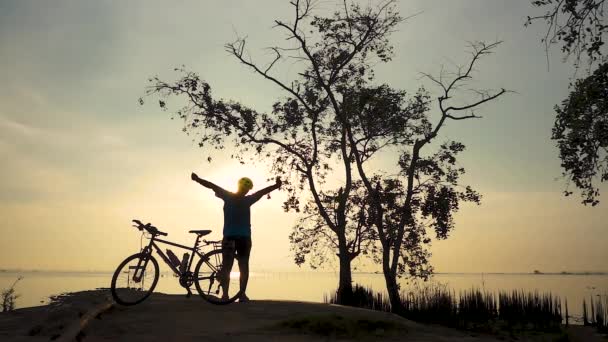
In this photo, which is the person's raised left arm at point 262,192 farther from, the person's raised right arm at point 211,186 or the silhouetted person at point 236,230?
the person's raised right arm at point 211,186

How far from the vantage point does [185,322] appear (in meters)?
9.17

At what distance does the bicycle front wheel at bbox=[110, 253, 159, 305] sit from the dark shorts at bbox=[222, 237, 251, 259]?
153 centimetres

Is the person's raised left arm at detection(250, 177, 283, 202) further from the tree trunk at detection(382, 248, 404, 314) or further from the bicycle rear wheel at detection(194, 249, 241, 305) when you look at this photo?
the tree trunk at detection(382, 248, 404, 314)

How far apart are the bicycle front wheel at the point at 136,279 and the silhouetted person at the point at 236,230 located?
147cm

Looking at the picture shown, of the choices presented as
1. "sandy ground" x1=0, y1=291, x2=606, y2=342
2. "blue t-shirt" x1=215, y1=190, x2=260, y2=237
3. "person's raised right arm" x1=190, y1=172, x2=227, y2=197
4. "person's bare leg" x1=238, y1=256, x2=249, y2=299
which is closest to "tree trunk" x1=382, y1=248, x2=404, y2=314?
"sandy ground" x1=0, y1=291, x2=606, y2=342

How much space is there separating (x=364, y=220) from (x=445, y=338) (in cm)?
1514

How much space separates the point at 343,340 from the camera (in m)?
8.89

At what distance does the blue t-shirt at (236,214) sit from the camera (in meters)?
11.9

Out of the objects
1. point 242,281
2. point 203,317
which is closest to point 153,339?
point 203,317

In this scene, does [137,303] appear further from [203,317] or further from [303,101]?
[303,101]

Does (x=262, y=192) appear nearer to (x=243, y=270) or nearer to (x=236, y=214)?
(x=236, y=214)

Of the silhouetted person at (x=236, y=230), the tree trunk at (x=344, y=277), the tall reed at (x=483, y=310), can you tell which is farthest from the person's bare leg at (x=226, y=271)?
the tree trunk at (x=344, y=277)

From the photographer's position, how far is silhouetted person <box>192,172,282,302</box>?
1175 centimetres

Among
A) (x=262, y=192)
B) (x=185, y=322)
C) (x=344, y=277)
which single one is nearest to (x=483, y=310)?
(x=344, y=277)
